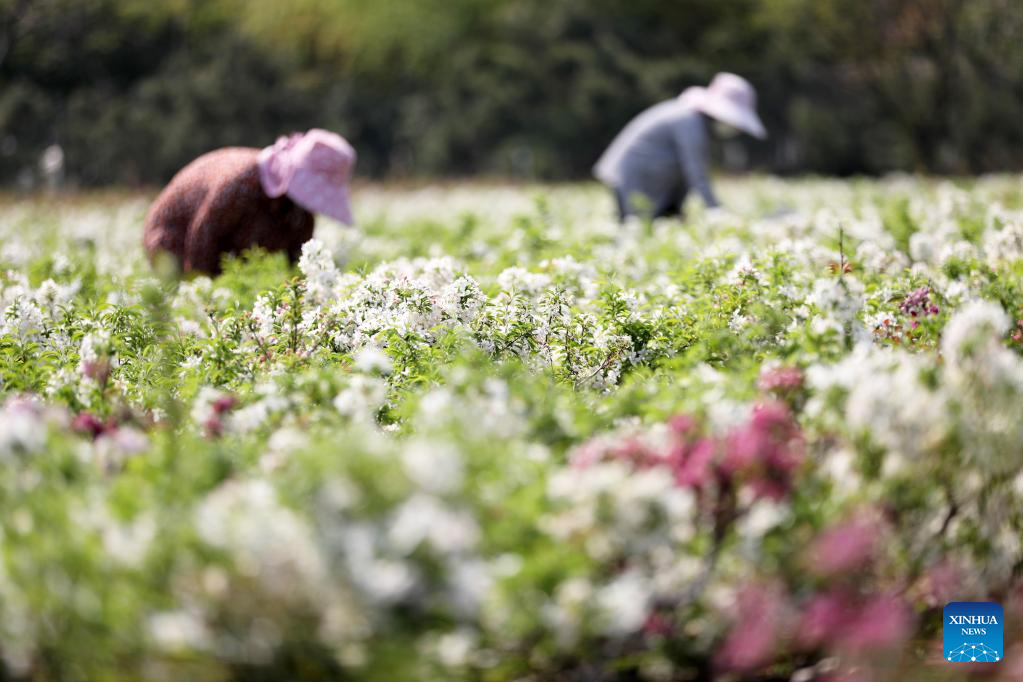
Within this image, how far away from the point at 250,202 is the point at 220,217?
21cm

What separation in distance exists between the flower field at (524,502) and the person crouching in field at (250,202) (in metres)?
2.29

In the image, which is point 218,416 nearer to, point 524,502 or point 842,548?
point 524,502

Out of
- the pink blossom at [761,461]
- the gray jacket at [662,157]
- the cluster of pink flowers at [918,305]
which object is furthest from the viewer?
the gray jacket at [662,157]

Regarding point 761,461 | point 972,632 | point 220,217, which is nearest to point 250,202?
point 220,217

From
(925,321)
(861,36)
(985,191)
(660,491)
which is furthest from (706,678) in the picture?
(861,36)

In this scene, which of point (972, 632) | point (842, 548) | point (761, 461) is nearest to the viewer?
point (842, 548)

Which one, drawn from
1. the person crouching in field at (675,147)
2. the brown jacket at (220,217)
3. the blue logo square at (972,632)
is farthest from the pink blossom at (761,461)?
the person crouching in field at (675,147)

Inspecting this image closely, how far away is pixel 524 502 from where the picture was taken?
9.48 feet

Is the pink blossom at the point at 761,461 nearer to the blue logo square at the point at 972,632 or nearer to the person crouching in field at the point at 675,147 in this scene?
the blue logo square at the point at 972,632

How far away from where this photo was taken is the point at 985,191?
1247 centimetres

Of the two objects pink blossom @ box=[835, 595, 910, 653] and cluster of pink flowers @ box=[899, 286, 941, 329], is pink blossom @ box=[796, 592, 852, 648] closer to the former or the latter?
pink blossom @ box=[835, 595, 910, 653]

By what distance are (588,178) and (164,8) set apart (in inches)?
534

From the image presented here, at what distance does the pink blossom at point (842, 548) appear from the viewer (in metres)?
2.76

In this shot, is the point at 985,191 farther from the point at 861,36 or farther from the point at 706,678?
the point at 861,36
